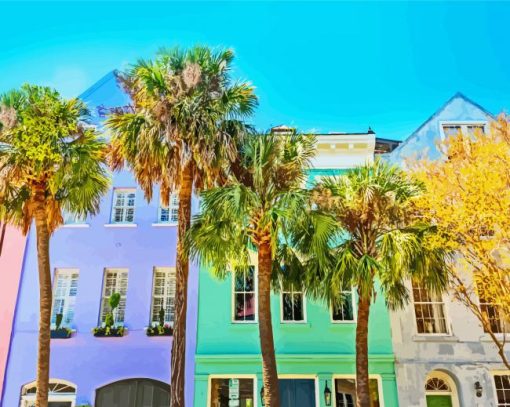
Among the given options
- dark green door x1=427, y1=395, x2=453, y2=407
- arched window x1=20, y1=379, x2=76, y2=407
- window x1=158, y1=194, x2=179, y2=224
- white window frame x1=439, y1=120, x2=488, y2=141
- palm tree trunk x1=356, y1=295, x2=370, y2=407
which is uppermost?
white window frame x1=439, y1=120, x2=488, y2=141

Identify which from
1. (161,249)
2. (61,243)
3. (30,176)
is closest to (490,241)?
(161,249)

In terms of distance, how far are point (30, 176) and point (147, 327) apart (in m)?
6.21

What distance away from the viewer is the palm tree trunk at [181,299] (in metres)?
10.2

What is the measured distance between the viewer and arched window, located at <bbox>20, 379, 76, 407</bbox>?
14402 mm

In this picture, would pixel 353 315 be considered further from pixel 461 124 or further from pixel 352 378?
pixel 461 124

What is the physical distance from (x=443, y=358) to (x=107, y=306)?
11.1 m

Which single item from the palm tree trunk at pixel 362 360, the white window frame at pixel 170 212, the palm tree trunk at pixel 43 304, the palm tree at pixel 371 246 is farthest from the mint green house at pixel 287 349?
the palm tree trunk at pixel 43 304

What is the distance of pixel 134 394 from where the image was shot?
14391mm

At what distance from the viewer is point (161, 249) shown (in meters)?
16.0

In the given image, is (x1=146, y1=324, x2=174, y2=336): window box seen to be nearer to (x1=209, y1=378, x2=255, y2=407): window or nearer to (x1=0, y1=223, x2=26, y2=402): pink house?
(x1=209, y1=378, x2=255, y2=407): window

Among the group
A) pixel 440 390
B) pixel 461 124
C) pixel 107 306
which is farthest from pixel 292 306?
pixel 461 124

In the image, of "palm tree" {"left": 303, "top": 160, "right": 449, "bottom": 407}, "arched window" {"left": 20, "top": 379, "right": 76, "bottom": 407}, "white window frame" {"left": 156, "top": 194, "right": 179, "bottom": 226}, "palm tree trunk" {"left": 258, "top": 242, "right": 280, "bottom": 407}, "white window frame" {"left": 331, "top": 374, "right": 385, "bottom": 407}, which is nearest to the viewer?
"palm tree trunk" {"left": 258, "top": 242, "right": 280, "bottom": 407}

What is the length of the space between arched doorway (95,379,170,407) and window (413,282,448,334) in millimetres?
8479

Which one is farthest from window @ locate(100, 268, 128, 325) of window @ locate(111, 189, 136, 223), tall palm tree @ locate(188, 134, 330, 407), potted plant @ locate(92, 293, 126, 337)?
tall palm tree @ locate(188, 134, 330, 407)
